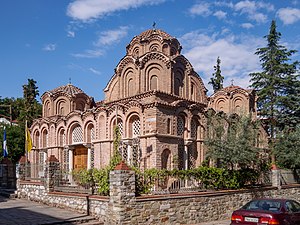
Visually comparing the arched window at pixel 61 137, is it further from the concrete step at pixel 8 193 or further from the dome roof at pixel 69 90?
the concrete step at pixel 8 193

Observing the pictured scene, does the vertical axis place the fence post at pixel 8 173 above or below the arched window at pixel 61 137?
below

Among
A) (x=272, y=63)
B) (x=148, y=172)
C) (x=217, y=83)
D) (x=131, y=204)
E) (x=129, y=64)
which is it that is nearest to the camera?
(x=131, y=204)

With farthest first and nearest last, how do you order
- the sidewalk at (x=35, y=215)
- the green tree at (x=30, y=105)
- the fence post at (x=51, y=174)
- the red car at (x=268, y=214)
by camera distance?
the green tree at (x=30, y=105) < the fence post at (x=51, y=174) < the sidewalk at (x=35, y=215) < the red car at (x=268, y=214)

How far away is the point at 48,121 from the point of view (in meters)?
28.1

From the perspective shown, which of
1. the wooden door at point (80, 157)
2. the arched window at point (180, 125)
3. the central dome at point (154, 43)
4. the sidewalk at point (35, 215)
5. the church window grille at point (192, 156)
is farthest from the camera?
the wooden door at point (80, 157)

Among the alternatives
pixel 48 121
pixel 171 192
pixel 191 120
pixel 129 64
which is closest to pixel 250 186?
pixel 191 120

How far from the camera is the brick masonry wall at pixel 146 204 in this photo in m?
13.3

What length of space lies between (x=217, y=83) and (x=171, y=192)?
35091 millimetres

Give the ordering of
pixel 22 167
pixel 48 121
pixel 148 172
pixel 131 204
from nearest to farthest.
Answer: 1. pixel 131 204
2. pixel 148 172
3. pixel 22 167
4. pixel 48 121

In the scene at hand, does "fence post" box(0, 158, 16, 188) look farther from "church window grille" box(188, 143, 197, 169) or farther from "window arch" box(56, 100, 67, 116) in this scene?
"church window grille" box(188, 143, 197, 169)

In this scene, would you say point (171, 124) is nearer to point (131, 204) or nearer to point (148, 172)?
point (148, 172)

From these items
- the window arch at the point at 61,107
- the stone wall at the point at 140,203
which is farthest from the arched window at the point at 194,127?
the window arch at the point at 61,107

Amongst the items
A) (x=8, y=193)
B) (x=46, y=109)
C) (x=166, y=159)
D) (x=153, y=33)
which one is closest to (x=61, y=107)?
(x=46, y=109)

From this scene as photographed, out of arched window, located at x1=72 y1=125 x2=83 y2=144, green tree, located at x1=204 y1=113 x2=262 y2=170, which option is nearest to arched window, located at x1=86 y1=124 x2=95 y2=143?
arched window, located at x1=72 y1=125 x2=83 y2=144
